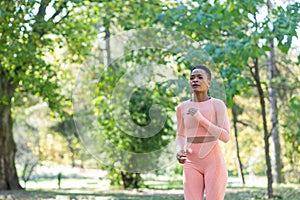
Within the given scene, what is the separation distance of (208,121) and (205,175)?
1.46 ft

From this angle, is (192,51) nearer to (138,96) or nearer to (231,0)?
(231,0)

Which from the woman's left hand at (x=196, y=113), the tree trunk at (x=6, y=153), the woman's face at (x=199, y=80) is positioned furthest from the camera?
the tree trunk at (x=6, y=153)

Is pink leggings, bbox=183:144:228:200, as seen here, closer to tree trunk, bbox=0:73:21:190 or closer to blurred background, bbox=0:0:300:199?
blurred background, bbox=0:0:300:199

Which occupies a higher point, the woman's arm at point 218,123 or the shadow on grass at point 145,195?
the woman's arm at point 218,123

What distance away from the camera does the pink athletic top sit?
4359 millimetres

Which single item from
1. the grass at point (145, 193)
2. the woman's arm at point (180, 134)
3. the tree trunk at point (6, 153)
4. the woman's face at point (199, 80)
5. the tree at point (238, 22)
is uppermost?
the tree at point (238, 22)

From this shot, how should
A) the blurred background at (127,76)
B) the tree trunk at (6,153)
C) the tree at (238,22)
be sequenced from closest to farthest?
the tree at (238,22)
the blurred background at (127,76)
the tree trunk at (6,153)

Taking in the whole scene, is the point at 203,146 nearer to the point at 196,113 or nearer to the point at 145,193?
the point at 196,113

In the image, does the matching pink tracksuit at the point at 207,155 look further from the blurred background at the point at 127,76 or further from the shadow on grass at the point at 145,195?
the shadow on grass at the point at 145,195

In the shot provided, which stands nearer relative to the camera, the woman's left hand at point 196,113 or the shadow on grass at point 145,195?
the woman's left hand at point 196,113

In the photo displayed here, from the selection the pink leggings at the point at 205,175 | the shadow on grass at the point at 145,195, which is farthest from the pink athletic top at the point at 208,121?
the shadow on grass at the point at 145,195

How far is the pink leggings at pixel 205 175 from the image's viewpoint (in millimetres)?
4375

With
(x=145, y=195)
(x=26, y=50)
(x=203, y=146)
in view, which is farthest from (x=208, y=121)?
(x=145, y=195)

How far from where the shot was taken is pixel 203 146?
4.43 metres
